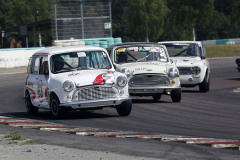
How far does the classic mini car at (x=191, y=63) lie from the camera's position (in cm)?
1800

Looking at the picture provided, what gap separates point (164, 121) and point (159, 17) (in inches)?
3214

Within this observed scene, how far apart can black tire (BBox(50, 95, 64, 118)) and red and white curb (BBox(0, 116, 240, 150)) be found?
0.49 metres

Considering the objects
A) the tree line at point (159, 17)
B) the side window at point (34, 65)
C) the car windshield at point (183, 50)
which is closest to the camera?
the side window at point (34, 65)

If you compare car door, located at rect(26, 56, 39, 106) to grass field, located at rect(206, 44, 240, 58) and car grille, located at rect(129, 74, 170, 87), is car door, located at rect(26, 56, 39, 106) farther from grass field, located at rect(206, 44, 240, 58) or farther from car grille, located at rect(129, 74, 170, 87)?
grass field, located at rect(206, 44, 240, 58)

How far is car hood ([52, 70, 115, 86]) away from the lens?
11.6 meters

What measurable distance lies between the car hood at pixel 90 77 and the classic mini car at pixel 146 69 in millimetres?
2507

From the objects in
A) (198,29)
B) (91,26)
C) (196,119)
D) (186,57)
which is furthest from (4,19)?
(196,119)

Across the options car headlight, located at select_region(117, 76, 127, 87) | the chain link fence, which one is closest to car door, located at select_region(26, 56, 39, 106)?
car headlight, located at select_region(117, 76, 127, 87)

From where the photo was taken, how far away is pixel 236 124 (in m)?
10.4

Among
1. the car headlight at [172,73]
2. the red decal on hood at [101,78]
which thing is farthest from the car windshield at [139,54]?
the red decal on hood at [101,78]

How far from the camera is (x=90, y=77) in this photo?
11.7m

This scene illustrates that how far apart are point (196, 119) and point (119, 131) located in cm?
226

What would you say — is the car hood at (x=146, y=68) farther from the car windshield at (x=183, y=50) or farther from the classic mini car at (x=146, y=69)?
the car windshield at (x=183, y=50)

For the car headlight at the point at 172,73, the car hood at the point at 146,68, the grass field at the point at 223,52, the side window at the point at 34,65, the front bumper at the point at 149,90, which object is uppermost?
the side window at the point at 34,65
